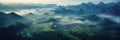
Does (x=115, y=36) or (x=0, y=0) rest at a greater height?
(x=0, y=0)

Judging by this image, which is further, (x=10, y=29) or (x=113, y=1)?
(x=113, y=1)

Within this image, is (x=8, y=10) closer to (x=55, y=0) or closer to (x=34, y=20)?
(x=34, y=20)

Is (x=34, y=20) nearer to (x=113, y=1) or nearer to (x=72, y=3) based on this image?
(x=72, y=3)

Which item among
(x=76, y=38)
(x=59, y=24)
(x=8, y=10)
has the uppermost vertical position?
(x=8, y=10)

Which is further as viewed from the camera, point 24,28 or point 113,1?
point 113,1

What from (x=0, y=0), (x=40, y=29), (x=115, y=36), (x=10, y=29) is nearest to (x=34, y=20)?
(x=40, y=29)

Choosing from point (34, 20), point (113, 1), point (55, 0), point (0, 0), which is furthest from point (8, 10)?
point (113, 1)

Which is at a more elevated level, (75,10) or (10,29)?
(75,10)

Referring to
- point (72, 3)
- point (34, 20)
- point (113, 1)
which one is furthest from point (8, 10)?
point (113, 1)
